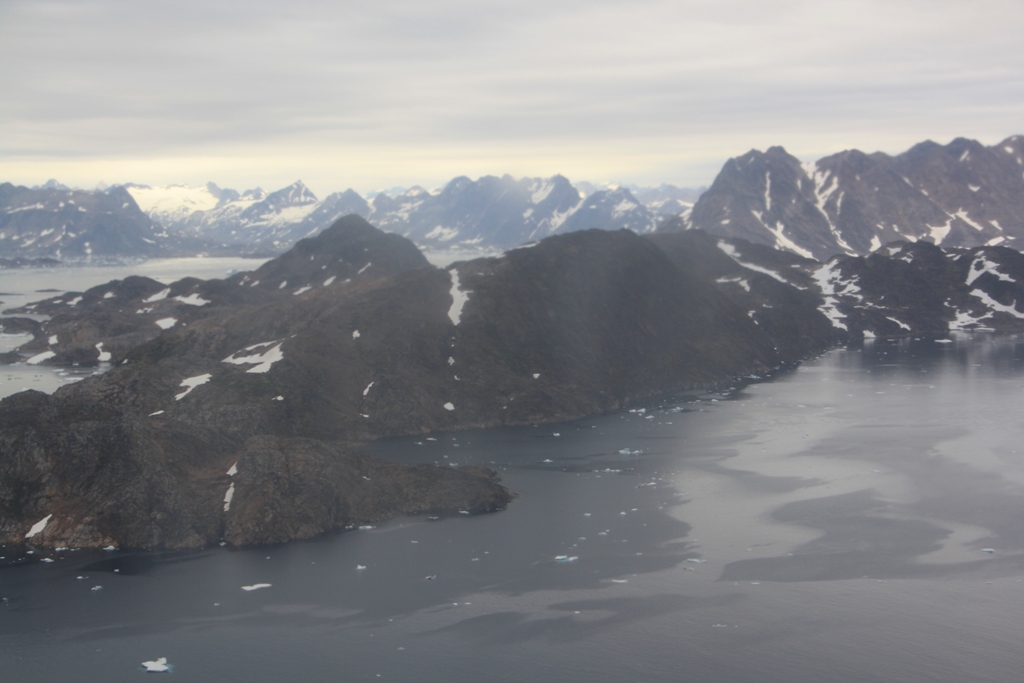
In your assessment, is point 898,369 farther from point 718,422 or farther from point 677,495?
point 677,495

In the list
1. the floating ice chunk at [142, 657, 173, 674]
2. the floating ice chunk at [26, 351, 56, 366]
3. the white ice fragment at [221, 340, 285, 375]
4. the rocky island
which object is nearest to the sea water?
the floating ice chunk at [142, 657, 173, 674]

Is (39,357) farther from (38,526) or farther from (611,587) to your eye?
(611,587)

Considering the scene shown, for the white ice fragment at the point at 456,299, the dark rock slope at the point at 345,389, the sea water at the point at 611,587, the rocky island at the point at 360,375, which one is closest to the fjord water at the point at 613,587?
the sea water at the point at 611,587

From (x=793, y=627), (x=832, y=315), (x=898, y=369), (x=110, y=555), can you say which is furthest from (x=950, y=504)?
(x=832, y=315)

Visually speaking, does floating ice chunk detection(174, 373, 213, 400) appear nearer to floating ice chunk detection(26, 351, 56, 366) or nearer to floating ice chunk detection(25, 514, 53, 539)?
floating ice chunk detection(25, 514, 53, 539)

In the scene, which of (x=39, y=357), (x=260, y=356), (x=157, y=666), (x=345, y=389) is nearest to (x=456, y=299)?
(x=345, y=389)

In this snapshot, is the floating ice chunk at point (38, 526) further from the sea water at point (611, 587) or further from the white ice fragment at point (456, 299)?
the white ice fragment at point (456, 299)
